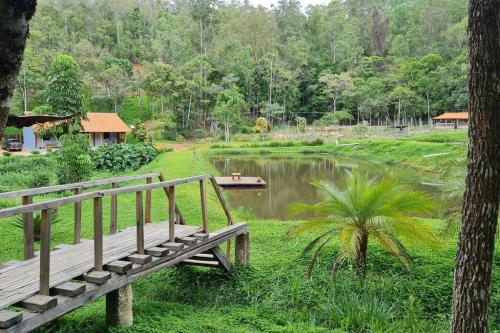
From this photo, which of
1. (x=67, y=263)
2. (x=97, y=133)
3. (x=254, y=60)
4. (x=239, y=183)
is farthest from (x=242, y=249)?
(x=254, y=60)

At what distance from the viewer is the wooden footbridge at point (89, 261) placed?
12.2ft

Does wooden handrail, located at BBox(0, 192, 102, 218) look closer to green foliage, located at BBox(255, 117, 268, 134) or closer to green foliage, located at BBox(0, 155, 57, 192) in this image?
green foliage, located at BBox(0, 155, 57, 192)

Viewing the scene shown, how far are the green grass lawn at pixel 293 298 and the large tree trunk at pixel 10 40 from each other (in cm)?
395

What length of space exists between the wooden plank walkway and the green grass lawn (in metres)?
0.75

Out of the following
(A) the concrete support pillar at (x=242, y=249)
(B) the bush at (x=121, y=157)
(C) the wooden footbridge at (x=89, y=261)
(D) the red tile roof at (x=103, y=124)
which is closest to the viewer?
(C) the wooden footbridge at (x=89, y=261)

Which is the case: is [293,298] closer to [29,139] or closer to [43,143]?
[43,143]

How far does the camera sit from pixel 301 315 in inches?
221

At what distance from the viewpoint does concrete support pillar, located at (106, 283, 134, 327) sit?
477cm

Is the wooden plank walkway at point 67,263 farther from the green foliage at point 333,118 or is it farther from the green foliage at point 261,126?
the green foliage at point 333,118

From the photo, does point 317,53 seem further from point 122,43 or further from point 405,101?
point 122,43

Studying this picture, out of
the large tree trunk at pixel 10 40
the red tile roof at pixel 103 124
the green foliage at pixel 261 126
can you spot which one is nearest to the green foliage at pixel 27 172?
the red tile roof at pixel 103 124

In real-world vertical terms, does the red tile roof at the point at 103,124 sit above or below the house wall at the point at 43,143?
above

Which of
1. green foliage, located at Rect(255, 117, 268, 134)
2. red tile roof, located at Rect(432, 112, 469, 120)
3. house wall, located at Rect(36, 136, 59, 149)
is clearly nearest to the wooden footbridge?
house wall, located at Rect(36, 136, 59, 149)

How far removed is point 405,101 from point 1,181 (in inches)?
1664
